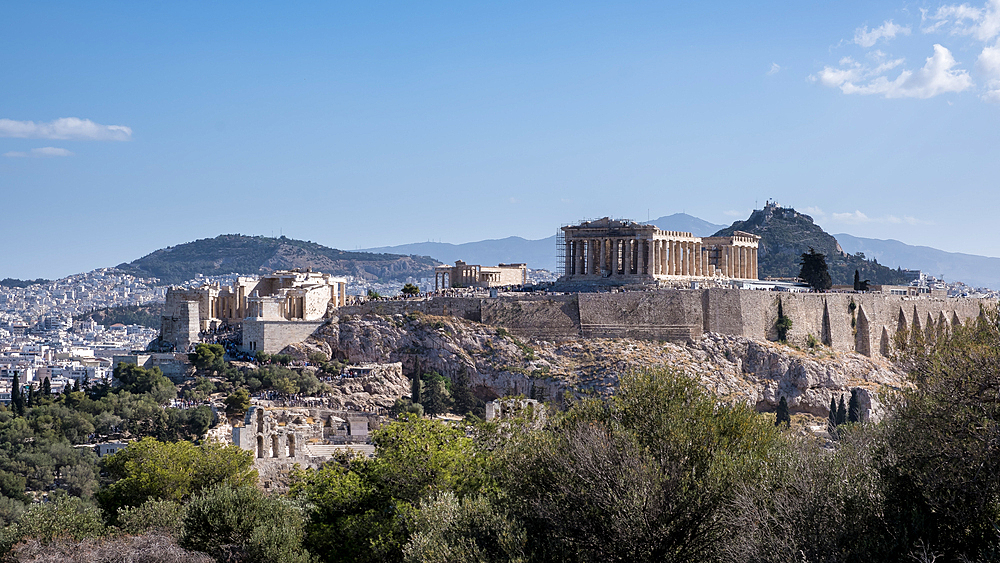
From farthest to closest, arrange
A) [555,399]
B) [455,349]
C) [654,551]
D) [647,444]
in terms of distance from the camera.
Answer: [455,349] → [555,399] → [647,444] → [654,551]

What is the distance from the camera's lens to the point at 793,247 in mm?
148500

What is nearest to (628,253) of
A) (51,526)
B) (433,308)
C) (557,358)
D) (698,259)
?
(698,259)

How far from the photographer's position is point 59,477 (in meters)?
47.5

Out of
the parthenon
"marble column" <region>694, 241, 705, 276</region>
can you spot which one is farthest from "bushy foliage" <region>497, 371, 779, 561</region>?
"marble column" <region>694, 241, 705, 276</region>

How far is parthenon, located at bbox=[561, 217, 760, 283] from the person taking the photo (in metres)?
71.9

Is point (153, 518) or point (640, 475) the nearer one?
point (640, 475)

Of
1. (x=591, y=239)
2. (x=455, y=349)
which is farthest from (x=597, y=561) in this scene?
(x=591, y=239)

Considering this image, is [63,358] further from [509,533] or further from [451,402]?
[509,533]

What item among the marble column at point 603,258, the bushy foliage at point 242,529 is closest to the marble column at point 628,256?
the marble column at point 603,258

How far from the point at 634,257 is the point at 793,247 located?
81.0 m

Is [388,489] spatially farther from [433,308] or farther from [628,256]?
[628,256]

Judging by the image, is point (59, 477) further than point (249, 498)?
Yes

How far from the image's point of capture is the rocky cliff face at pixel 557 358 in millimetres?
61062

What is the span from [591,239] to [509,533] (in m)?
52.3
